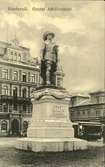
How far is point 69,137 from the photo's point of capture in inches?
552

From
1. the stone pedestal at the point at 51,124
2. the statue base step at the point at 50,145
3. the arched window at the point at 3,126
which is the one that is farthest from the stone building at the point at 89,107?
the statue base step at the point at 50,145

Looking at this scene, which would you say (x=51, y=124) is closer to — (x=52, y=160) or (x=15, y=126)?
(x=52, y=160)

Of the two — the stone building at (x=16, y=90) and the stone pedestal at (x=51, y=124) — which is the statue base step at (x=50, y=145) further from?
the stone building at (x=16, y=90)

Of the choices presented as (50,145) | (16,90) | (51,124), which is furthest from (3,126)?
(50,145)

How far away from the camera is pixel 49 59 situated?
1480 cm

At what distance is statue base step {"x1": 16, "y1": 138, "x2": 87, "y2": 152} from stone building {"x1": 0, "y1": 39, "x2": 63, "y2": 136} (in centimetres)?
2220

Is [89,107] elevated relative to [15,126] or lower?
elevated

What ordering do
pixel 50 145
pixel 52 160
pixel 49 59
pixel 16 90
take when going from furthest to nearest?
pixel 16 90, pixel 49 59, pixel 50 145, pixel 52 160

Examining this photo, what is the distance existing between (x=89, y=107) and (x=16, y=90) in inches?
388

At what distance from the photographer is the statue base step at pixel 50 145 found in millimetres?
12812

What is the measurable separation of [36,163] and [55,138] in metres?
3.46

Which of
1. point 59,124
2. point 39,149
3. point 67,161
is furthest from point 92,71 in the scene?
point 67,161

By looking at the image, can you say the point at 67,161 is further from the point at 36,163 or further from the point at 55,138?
the point at 55,138

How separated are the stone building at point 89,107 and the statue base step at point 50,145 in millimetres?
26547
